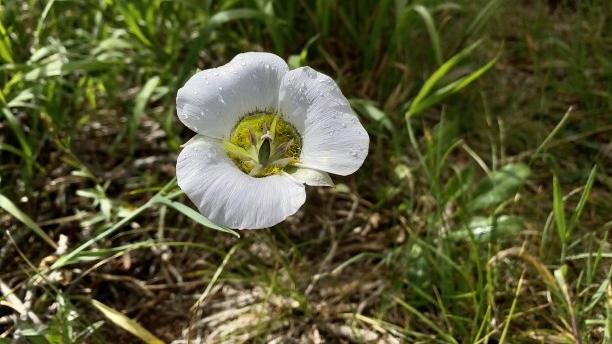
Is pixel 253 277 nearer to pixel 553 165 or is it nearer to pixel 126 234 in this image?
pixel 126 234

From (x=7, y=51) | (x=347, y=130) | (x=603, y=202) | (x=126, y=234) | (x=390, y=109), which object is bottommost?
(x=603, y=202)

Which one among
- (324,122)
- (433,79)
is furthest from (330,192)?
(324,122)

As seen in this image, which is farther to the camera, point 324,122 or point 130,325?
point 130,325

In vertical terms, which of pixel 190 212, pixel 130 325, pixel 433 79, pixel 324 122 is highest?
pixel 324 122

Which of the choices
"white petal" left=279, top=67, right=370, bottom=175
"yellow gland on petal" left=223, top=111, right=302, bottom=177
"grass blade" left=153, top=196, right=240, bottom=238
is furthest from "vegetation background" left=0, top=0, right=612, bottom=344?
"white petal" left=279, top=67, right=370, bottom=175

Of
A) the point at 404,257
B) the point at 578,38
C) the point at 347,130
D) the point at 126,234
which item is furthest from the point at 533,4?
the point at 126,234

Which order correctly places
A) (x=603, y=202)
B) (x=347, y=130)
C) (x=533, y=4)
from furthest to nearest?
(x=533, y=4)
(x=603, y=202)
(x=347, y=130)

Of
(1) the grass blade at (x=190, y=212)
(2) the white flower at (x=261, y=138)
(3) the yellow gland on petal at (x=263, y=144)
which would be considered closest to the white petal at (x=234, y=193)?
(2) the white flower at (x=261, y=138)

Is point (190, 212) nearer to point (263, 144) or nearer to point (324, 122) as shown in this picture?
point (263, 144)

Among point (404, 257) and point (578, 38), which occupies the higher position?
point (578, 38)
